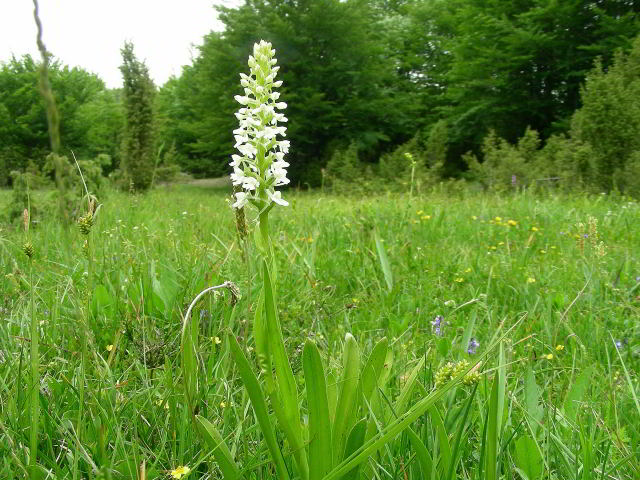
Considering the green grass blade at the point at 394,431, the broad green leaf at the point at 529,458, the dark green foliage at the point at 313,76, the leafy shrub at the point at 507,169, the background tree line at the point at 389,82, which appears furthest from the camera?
the dark green foliage at the point at 313,76

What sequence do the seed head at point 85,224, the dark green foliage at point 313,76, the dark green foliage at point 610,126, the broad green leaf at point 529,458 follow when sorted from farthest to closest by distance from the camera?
the dark green foliage at point 313,76 < the dark green foliage at point 610,126 < the broad green leaf at point 529,458 < the seed head at point 85,224

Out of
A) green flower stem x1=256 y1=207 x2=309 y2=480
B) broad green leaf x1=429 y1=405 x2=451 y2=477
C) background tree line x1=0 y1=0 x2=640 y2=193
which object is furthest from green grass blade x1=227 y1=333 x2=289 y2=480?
background tree line x1=0 y1=0 x2=640 y2=193

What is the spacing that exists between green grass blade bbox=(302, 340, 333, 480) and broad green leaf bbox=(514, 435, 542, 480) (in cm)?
39

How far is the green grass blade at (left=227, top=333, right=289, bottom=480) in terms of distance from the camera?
2.76 feet

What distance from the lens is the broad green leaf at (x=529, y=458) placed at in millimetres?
1040

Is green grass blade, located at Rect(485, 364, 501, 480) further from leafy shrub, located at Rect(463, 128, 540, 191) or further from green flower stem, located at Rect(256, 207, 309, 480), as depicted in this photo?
leafy shrub, located at Rect(463, 128, 540, 191)

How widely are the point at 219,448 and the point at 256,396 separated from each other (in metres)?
0.12

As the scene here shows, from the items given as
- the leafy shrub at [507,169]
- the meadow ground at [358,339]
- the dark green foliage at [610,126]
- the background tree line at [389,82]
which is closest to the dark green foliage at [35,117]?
the background tree line at [389,82]

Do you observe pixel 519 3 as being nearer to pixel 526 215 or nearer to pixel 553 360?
pixel 526 215

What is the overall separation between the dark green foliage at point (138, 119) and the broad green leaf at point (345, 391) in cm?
1348

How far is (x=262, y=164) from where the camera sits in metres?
1.05

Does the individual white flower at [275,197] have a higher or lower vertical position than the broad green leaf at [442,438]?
higher

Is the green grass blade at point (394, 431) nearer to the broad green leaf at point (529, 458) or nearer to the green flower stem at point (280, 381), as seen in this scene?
the green flower stem at point (280, 381)

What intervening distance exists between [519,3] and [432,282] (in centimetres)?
1842
